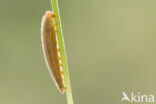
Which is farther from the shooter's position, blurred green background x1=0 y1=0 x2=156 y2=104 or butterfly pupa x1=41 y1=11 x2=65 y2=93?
blurred green background x1=0 y1=0 x2=156 y2=104

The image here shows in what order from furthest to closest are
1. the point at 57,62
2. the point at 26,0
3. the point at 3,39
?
1. the point at 26,0
2. the point at 3,39
3. the point at 57,62

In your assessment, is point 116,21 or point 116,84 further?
point 116,21

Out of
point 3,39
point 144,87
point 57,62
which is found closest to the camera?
point 57,62

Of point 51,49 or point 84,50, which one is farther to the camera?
point 84,50

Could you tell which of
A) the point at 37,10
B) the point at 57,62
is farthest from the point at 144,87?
the point at 57,62

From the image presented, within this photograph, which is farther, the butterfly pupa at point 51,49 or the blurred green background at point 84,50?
the blurred green background at point 84,50

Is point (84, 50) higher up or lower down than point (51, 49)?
lower down

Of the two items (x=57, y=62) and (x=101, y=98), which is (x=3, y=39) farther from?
A: (x=57, y=62)

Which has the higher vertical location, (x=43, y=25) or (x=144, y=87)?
(x=43, y=25)
